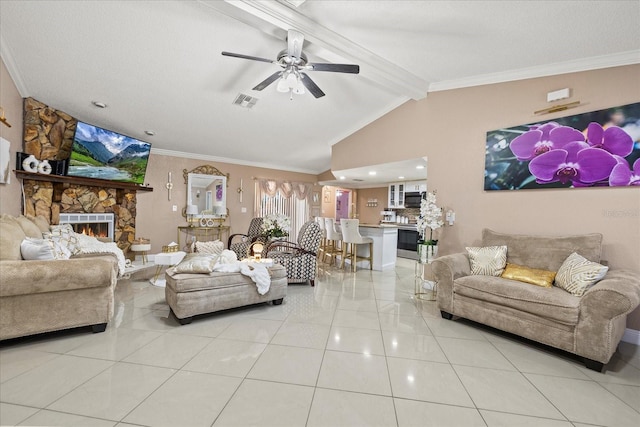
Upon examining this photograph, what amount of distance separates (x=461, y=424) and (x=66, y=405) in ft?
7.45

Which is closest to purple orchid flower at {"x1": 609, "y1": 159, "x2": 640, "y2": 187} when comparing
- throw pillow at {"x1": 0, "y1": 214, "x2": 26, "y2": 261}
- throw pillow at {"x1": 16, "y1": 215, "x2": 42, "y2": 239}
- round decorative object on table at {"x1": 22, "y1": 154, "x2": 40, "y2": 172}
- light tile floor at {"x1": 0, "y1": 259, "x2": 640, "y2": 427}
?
light tile floor at {"x1": 0, "y1": 259, "x2": 640, "y2": 427}

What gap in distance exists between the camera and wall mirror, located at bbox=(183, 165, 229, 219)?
6.34 metres

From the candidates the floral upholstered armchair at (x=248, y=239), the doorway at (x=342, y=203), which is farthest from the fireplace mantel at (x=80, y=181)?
Answer: the doorway at (x=342, y=203)

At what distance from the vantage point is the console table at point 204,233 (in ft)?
20.8

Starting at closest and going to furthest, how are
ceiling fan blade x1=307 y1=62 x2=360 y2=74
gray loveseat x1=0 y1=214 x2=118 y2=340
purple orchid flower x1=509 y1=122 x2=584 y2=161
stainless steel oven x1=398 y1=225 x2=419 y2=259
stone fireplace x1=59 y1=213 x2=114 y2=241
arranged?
gray loveseat x1=0 y1=214 x2=118 y2=340, ceiling fan blade x1=307 y1=62 x2=360 y2=74, purple orchid flower x1=509 y1=122 x2=584 y2=161, stone fireplace x1=59 y1=213 x2=114 y2=241, stainless steel oven x1=398 y1=225 x2=419 y2=259

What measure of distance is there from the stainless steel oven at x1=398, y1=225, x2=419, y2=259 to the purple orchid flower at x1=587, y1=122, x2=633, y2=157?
4214 millimetres

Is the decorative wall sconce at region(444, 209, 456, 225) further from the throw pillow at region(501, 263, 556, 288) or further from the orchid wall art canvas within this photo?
the throw pillow at region(501, 263, 556, 288)

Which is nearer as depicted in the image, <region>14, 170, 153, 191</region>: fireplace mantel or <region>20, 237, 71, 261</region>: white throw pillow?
<region>20, 237, 71, 261</region>: white throw pillow

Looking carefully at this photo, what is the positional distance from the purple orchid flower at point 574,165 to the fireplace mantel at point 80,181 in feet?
21.3

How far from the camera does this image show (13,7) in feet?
7.61

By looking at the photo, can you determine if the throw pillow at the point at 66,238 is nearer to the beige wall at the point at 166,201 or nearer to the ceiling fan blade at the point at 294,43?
the beige wall at the point at 166,201

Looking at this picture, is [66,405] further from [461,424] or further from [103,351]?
[461,424]

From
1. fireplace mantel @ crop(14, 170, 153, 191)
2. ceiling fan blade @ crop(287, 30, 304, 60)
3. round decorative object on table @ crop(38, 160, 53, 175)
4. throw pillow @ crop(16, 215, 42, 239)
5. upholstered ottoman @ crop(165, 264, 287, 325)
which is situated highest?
ceiling fan blade @ crop(287, 30, 304, 60)

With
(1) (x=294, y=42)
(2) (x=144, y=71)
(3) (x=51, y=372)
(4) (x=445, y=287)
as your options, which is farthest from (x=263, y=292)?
(2) (x=144, y=71)
